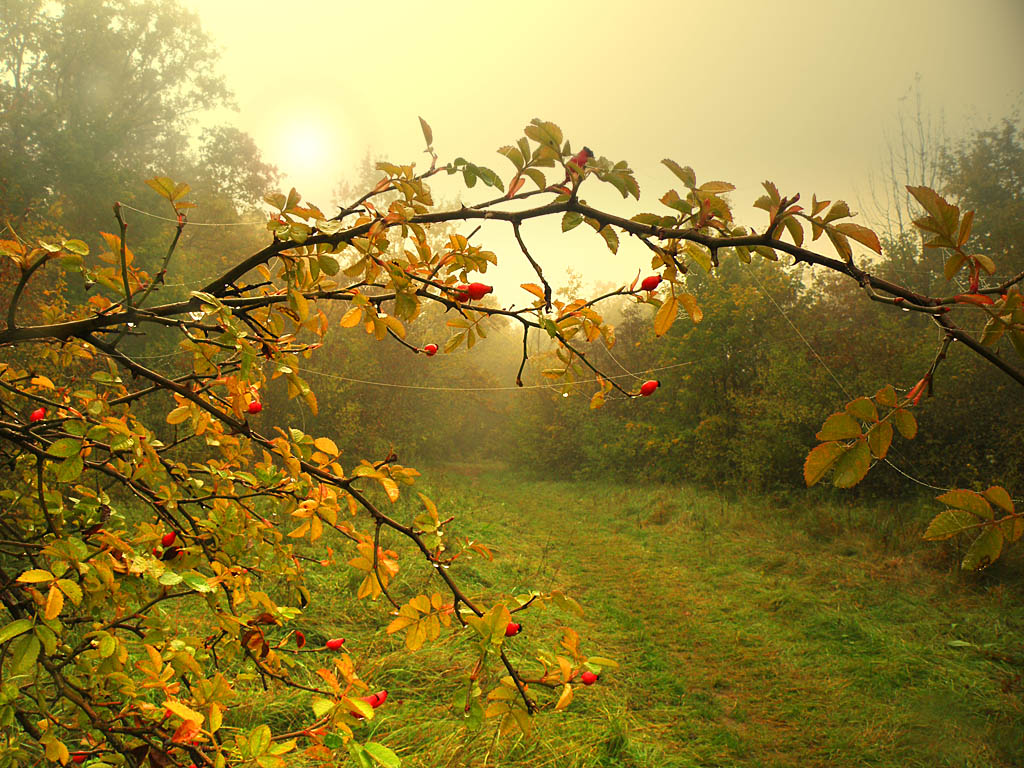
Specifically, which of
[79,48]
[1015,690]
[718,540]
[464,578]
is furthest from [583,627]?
[79,48]

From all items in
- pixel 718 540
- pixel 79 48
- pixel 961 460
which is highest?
pixel 79 48

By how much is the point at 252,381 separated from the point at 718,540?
26.5ft

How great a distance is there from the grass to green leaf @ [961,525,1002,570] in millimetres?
2911

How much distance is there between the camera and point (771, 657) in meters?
4.47

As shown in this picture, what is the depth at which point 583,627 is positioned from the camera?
4996mm

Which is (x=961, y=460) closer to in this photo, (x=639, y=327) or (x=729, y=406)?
(x=729, y=406)

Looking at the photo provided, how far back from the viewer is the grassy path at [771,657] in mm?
3174

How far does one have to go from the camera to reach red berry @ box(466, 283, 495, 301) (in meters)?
0.91

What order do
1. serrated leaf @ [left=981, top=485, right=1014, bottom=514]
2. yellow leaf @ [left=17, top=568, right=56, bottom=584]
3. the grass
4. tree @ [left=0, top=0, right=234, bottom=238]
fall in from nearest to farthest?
serrated leaf @ [left=981, top=485, right=1014, bottom=514], yellow leaf @ [left=17, top=568, right=56, bottom=584], the grass, tree @ [left=0, top=0, right=234, bottom=238]

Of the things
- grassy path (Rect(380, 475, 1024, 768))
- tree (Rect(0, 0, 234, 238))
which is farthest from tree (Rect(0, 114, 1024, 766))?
tree (Rect(0, 0, 234, 238))

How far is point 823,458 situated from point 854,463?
0.03 metres

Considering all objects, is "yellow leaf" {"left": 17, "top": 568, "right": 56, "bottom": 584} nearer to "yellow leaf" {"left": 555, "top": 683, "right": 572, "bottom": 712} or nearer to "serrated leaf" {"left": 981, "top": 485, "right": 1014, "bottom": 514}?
"yellow leaf" {"left": 555, "top": 683, "right": 572, "bottom": 712}

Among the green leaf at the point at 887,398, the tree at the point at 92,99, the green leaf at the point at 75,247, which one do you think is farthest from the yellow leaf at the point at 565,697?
the tree at the point at 92,99

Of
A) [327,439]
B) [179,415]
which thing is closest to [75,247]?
[179,415]
